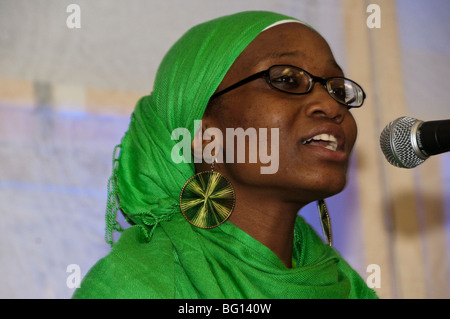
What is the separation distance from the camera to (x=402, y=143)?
1484 millimetres

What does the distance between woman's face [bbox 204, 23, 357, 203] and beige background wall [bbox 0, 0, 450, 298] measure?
2.07ft

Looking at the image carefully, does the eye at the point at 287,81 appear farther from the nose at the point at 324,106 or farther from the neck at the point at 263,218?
the neck at the point at 263,218

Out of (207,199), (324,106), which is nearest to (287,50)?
(324,106)

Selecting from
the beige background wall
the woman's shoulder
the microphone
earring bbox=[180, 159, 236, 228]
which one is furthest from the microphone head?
the beige background wall

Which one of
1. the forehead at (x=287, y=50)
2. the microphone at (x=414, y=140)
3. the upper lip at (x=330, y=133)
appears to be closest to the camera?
the microphone at (x=414, y=140)

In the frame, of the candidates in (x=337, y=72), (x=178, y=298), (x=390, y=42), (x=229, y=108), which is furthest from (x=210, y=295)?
(x=390, y=42)

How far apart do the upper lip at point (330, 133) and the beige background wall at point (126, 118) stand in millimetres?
835

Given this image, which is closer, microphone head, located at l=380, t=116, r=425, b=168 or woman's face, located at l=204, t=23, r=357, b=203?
microphone head, located at l=380, t=116, r=425, b=168

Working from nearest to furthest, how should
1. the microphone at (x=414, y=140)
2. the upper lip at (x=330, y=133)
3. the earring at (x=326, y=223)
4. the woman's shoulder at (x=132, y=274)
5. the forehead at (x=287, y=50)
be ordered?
the microphone at (x=414, y=140), the woman's shoulder at (x=132, y=274), the upper lip at (x=330, y=133), the forehead at (x=287, y=50), the earring at (x=326, y=223)

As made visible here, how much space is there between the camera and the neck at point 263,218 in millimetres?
1866

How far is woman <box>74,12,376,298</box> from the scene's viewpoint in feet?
5.59

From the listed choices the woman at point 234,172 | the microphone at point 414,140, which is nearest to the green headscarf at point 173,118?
the woman at point 234,172

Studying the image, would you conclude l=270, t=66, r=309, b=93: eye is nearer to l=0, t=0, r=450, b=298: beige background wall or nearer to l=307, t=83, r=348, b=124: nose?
l=307, t=83, r=348, b=124: nose
